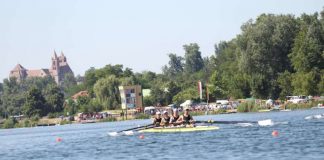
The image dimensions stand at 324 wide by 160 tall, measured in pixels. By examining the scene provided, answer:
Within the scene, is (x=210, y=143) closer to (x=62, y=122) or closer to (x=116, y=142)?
(x=116, y=142)

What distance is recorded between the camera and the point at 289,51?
104938 millimetres

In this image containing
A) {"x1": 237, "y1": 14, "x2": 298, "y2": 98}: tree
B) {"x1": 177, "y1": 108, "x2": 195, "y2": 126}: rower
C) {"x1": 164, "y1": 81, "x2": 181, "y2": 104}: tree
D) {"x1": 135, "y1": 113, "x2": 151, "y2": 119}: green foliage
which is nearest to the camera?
{"x1": 177, "y1": 108, "x2": 195, "y2": 126}: rower

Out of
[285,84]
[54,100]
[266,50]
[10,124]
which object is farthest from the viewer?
[54,100]

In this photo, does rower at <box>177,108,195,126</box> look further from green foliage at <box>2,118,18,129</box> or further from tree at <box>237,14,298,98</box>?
green foliage at <box>2,118,18,129</box>

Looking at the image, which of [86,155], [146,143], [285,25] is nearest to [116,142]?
[146,143]

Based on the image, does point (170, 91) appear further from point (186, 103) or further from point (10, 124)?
point (10, 124)

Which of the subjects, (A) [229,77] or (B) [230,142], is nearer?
(B) [230,142]

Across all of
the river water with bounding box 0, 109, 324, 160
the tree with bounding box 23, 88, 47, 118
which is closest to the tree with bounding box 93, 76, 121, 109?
the tree with bounding box 23, 88, 47, 118

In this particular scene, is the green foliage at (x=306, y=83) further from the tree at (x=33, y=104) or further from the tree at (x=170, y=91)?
the tree at (x=33, y=104)

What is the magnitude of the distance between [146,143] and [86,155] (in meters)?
4.80

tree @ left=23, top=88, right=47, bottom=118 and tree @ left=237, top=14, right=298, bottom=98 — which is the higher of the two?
tree @ left=237, top=14, right=298, bottom=98

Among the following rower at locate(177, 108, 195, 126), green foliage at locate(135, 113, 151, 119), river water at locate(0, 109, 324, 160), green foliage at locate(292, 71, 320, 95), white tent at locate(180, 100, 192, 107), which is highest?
green foliage at locate(292, 71, 320, 95)

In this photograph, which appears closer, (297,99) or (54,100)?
(297,99)

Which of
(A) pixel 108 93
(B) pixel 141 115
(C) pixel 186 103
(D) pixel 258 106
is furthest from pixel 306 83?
(A) pixel 108 93
